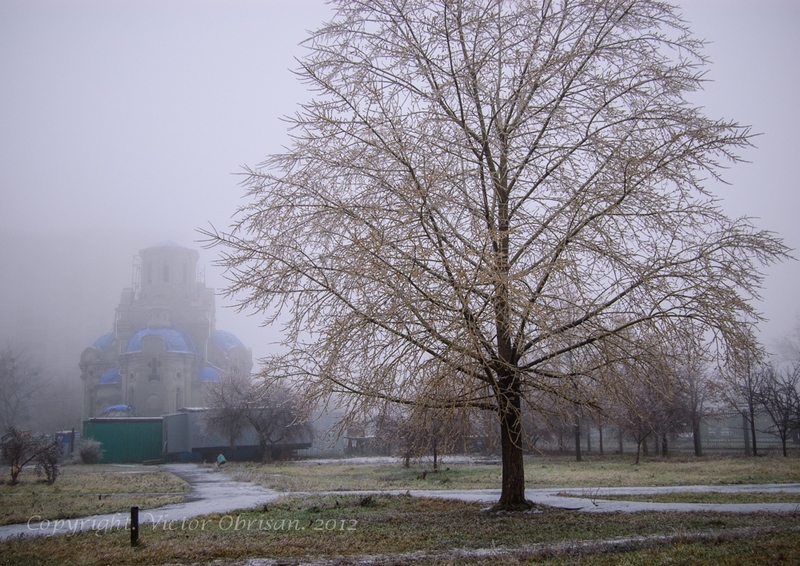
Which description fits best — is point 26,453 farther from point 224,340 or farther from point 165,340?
point 224,340

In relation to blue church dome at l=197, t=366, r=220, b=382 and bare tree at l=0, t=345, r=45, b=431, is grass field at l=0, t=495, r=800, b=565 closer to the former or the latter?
blue church dome at l=197, t=366, r=220, b=382

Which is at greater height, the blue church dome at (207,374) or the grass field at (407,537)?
the blue church dome at (207,374)

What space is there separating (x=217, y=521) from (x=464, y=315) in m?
6.61

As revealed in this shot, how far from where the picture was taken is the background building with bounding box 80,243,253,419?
71688mm

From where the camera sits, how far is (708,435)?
51.6 metres

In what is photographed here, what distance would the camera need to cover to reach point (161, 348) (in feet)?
239

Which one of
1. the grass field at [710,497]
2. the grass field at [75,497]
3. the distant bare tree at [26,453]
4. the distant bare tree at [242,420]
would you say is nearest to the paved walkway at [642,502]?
the grass field at [710,497]

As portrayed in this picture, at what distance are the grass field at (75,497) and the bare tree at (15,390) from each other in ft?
189

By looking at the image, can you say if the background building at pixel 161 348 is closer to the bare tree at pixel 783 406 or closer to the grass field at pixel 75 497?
the grass field at pixel 75 497

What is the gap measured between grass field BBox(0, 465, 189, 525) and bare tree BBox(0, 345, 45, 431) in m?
57.5

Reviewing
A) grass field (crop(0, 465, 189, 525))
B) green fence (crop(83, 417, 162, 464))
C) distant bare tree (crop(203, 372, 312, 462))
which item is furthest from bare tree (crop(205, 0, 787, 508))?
green fence (crop(83, 417, 162, 464))

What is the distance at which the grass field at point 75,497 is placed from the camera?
1368cm

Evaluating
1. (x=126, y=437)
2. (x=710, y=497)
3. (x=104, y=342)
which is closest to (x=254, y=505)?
(x=710, y=497)

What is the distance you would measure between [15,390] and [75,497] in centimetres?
7016
